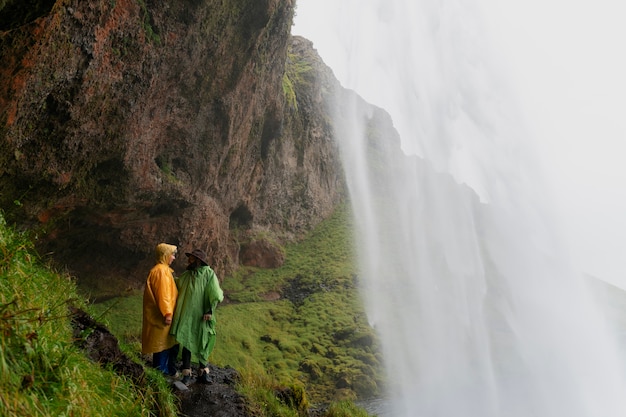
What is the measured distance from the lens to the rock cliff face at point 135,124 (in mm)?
8391

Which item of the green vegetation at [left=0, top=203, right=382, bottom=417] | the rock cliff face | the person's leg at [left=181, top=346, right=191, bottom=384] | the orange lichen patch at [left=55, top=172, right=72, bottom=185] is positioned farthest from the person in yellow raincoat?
the orange lichen patch at [left=55, top=172, right=72, bottom=185]

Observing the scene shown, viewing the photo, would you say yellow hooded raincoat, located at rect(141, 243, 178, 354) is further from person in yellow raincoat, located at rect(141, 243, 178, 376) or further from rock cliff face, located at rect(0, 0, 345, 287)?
rock cliff face, located at rect(0, 0, 345, 287)

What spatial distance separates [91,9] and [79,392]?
874cm

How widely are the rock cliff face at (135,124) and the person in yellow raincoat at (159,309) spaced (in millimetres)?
2228

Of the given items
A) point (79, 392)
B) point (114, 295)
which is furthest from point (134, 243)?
point (79, 392)

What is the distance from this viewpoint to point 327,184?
3556 centimetres

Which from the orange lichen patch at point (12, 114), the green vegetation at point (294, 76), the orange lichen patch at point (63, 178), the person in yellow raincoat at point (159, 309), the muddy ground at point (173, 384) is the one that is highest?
the green vegetation at point (294, 76)

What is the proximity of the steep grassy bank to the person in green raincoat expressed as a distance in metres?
1.69

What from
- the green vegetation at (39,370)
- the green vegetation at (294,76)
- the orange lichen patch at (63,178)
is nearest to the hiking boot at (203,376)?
the green vegetation at (39,370)

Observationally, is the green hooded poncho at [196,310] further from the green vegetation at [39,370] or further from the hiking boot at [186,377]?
the green vegetation at [39,370]

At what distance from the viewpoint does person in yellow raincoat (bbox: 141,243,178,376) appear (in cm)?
621

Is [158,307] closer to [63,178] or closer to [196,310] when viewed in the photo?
[196,310]

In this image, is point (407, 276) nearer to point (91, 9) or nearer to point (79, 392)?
point (91, 9)

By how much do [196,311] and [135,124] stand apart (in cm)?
787
